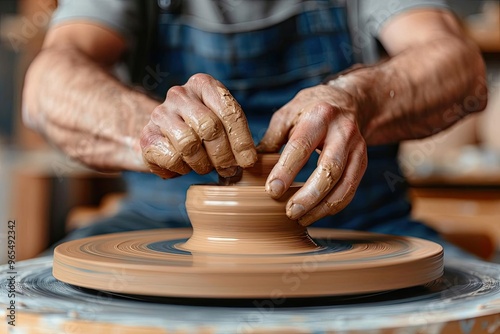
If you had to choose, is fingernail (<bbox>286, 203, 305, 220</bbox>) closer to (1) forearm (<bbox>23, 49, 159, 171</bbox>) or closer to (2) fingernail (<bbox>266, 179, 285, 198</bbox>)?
(2) fingernail (<bbox>266, 179, 285, 198</bbox>)

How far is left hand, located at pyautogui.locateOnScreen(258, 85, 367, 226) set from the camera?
772mm

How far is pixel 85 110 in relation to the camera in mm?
1204

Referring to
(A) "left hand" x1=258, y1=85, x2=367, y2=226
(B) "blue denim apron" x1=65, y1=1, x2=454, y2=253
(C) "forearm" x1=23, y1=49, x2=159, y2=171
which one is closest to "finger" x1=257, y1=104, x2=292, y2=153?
(A) "left hand" x1=258, y1=85, x2=367, y2=226

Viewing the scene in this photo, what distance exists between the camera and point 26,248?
9.61ft

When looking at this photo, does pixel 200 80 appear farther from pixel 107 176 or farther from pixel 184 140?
pixel 107 176

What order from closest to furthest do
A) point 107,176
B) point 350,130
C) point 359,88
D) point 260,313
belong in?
1. point 260,313
2. point 350,130
3. point 359,88
4. point 107,176

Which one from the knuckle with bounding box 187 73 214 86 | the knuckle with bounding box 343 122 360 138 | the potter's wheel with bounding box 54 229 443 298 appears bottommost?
the potter's wheel with bounding box 54 229 443 298

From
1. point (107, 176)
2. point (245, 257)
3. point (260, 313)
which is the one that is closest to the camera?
point (260, 313)

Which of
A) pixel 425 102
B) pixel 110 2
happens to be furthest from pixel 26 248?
pixel 425 102

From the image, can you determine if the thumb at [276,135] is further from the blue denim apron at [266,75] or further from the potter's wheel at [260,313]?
the blue denim apron at [266,75]

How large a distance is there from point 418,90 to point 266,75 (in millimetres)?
344

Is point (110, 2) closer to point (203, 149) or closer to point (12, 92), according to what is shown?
point (203, 149)

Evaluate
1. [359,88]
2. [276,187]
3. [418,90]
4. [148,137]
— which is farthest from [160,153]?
[418,90]

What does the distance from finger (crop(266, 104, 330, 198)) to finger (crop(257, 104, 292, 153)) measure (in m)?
0.08
